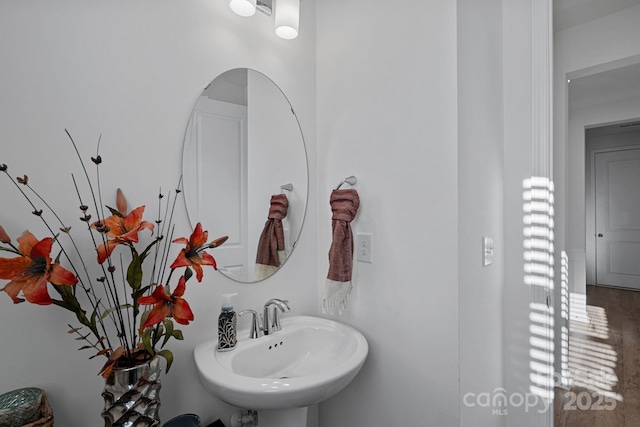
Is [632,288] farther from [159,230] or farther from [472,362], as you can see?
[159,230]

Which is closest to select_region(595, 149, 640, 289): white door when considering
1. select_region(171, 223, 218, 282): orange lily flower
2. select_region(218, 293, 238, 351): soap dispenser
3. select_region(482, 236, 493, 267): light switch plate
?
select_region(482, 236, 493, 267): light switch plate

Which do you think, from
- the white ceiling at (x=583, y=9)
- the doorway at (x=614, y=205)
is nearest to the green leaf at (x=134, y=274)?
the white ceiling at (x=583, y=9)

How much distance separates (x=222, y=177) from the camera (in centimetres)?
117

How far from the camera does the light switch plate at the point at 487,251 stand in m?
1.22

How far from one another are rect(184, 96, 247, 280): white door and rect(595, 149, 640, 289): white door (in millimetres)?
6325

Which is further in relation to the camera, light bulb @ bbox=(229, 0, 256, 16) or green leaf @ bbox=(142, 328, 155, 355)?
light bulb @ bbox=(229, 0, 256, 16)

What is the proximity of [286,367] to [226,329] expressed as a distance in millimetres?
333

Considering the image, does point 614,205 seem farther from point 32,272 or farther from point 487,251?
point 32,272

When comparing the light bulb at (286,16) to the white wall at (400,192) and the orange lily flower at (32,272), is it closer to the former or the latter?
the white wall at (400,192)

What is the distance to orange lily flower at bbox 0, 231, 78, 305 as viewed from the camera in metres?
0.62

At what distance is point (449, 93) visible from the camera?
3.37 ft

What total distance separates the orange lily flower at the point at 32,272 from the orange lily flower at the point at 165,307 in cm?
17

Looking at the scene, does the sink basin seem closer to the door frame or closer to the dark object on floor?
the dark object on floor

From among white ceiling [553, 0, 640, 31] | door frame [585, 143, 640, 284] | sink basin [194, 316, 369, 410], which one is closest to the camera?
sink basin [194, 316, 369, 410]
